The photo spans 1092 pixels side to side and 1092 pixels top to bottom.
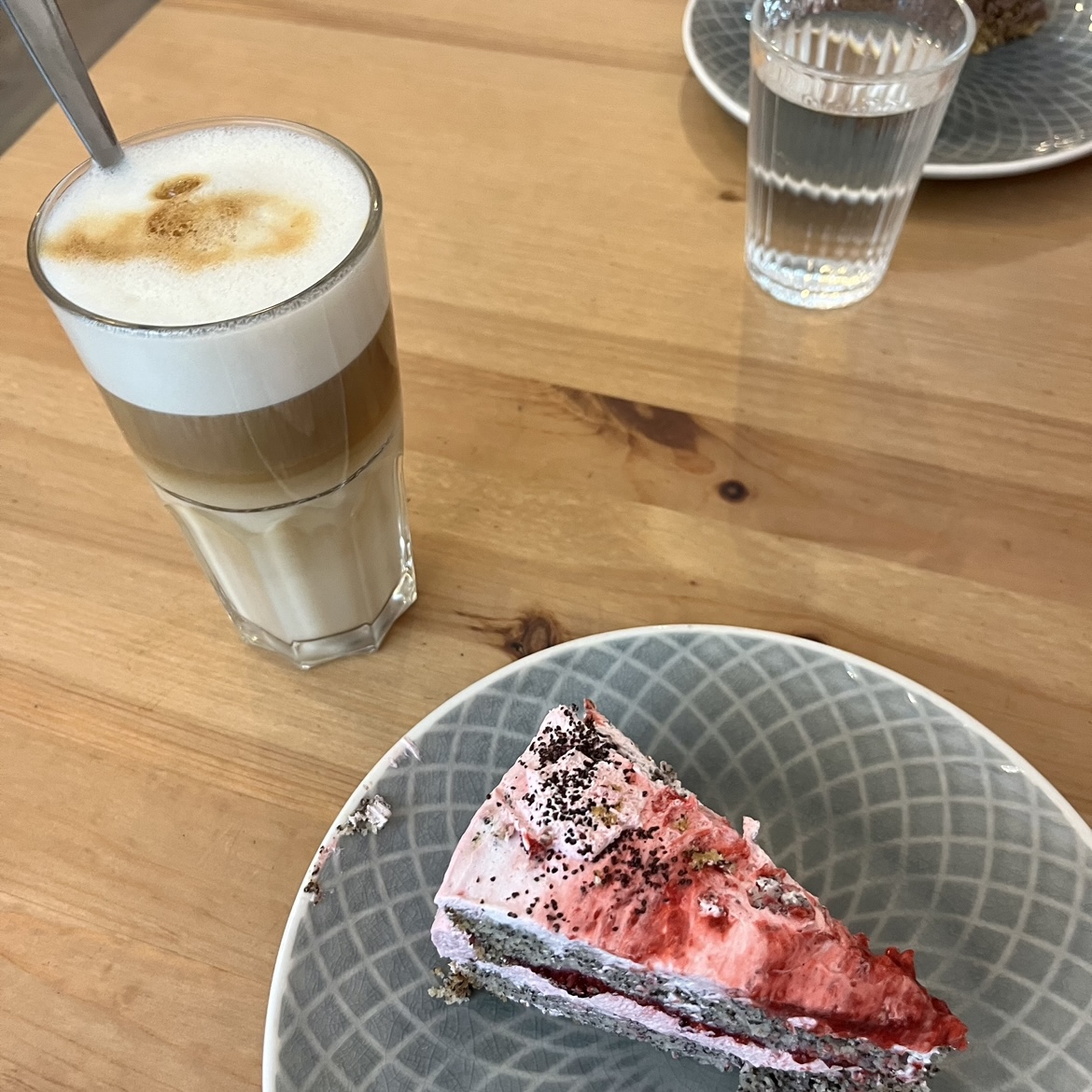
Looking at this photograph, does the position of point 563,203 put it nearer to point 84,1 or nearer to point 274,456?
point 274,456

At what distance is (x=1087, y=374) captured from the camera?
926 mm

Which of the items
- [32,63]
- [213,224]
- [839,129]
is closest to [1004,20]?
[839,129]

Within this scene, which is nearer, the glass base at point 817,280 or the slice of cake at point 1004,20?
the glass base at point 817,280

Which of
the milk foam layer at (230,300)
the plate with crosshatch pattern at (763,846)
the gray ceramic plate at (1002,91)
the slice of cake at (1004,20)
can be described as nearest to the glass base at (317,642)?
the plate with crosshatch pattern at (763,846)

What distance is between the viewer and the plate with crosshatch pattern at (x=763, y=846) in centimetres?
56

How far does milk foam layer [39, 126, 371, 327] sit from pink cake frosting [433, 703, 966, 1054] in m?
0.34

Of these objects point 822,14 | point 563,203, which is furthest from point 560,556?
point 822,14

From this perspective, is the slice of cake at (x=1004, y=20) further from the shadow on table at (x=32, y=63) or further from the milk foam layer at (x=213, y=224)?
the shadow on table at (x=32, y=63)

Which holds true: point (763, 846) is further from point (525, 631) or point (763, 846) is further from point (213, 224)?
point (213, 224)

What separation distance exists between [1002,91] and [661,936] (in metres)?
1.03

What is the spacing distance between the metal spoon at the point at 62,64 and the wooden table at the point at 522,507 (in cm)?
36

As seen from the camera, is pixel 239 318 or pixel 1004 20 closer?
pixel 239 318

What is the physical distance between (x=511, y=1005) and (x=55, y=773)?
39 centimetres

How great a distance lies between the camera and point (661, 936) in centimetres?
56
